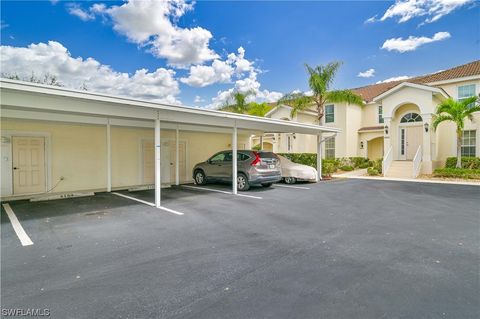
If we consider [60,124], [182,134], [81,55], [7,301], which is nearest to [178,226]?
[7,301]

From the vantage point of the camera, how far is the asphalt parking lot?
8.81 ft

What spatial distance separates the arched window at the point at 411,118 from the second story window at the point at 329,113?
5.22 meters

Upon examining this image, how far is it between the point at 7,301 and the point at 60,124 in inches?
328

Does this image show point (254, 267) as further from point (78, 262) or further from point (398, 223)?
point (398, 223)

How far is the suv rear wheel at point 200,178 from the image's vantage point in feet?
39.8

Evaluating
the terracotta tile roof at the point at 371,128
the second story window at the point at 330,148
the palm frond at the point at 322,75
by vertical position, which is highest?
the palm frond at the point at 322,75

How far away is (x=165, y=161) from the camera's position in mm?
12555

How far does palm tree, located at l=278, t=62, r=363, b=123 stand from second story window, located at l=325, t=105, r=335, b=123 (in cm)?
125

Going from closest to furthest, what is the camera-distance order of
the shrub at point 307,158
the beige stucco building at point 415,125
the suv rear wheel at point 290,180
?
the suv rear wheel at point 290,180 < the beige stucco building at point 415,125 < the shrub at point 307,158

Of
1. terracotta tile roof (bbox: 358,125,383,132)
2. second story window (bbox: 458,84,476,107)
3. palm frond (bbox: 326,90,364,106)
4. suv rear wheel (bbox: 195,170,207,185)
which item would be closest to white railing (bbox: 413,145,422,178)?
second story window (bbox: 458,84,476,107)

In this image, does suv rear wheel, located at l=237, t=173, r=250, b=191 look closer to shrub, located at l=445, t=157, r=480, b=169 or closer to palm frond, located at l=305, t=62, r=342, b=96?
palm frond, located at l=305, t=62, r=342, b=96

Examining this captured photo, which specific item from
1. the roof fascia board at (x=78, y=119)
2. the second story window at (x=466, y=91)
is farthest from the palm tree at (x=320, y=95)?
the roof fascia board at (x=78, y=119)

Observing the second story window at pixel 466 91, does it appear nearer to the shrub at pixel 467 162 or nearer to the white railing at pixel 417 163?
the shrub at pixel 467 162

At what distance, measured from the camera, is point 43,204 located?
25.9 ft
